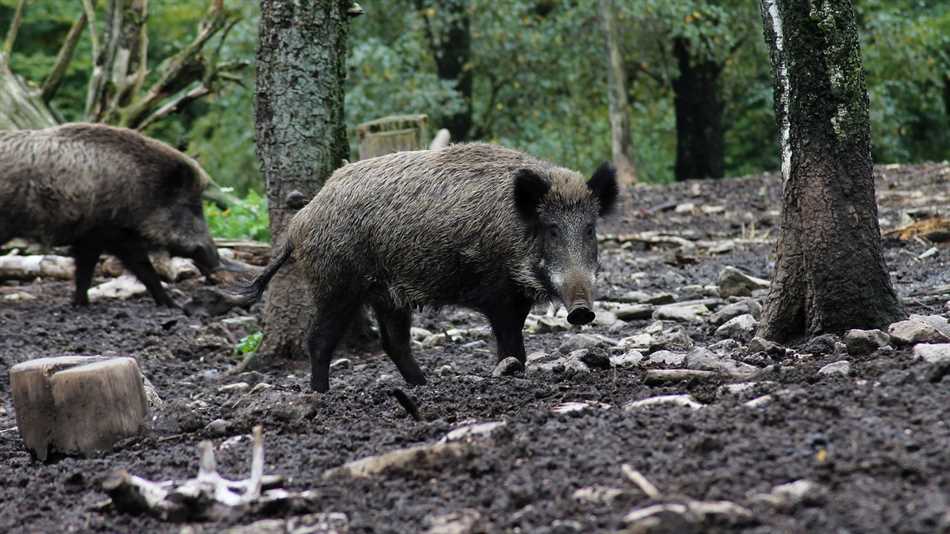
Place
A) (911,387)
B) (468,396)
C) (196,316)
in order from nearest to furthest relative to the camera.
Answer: (911,387), (468,396), (196,316)

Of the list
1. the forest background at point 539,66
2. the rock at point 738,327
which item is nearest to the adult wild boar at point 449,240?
the rock at point 738,327

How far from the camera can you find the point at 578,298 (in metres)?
5.48

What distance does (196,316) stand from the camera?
938 cm

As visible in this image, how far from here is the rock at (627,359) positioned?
5523 mm

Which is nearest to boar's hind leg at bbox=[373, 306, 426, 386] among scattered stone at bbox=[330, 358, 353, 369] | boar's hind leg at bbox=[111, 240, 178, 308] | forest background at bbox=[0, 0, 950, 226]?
scattered stone at bbox=[330, 358, 353, 369]

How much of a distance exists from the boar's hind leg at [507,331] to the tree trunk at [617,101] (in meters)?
13.3

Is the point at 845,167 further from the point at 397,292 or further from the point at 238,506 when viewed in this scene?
the point at 238,506

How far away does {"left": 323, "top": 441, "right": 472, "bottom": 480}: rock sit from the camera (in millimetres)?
3584

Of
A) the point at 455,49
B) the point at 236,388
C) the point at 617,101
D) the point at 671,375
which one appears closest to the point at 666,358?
the point at 671,375

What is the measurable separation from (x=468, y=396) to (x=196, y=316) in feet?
15.8

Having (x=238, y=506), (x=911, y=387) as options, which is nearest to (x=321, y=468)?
(x=238, y=506)

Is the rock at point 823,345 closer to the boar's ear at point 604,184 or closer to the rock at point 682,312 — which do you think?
the boar's ear at point 604,184

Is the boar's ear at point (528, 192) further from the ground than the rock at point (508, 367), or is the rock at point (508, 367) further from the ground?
the boar's ear at point (528, 192)

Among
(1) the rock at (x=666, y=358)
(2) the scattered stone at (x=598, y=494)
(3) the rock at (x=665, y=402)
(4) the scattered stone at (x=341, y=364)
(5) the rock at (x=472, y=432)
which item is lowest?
(4) the scattered stone at (x=341, y=364)
